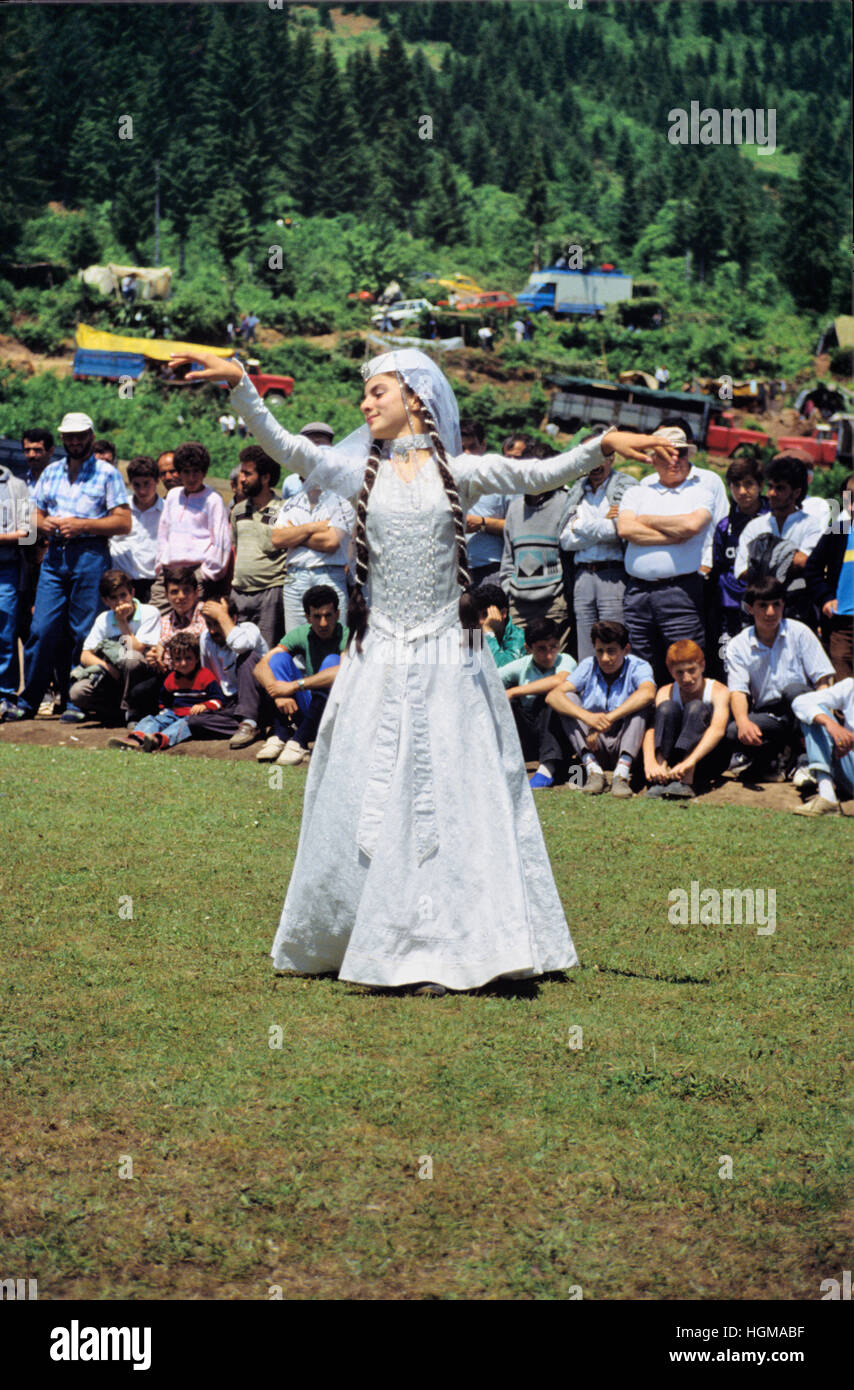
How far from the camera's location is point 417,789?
630 centimetres

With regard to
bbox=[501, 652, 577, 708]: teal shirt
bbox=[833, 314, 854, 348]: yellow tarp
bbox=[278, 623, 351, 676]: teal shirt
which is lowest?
bbox=[833, 314, 854, 348]: yellow tarp

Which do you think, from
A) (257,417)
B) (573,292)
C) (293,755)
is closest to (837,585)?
(293,755)

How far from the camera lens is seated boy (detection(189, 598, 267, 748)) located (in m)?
11.5

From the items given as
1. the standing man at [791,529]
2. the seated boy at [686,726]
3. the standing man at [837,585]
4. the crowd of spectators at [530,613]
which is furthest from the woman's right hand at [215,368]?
the standing man at [837,585]

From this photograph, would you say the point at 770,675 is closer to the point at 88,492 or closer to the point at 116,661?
the point at 116,661

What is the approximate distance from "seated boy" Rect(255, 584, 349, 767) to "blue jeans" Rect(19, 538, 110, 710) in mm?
1890

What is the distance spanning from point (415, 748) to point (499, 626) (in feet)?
17.3

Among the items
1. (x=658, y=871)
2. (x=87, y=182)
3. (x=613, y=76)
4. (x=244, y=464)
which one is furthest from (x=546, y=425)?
(x=613, y=76)

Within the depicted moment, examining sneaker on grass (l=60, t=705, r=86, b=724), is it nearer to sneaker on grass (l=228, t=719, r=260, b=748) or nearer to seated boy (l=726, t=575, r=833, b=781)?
sneaker on grass (l=228, t=719, r=260, b=748)

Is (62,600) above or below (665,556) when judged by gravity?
below

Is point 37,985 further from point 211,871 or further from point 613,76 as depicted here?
point 613,76

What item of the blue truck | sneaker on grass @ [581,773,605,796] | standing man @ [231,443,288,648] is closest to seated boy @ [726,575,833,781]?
sneaker on grass @ [581,773,605,796]

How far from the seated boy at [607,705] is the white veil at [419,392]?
4061mm

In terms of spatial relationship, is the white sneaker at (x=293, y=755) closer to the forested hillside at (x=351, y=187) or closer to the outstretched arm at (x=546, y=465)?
the outstretched arm at (x=546, y=465)
